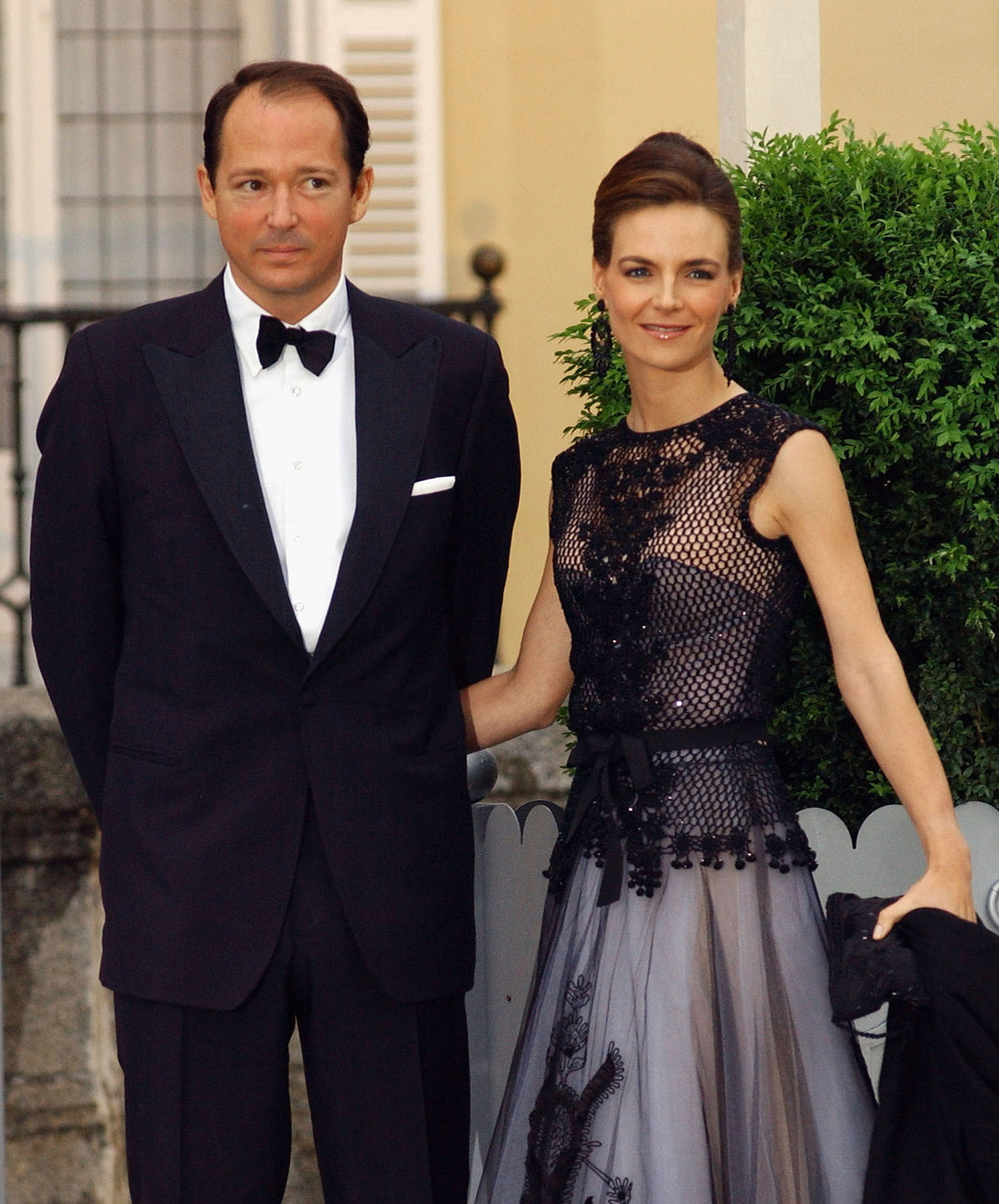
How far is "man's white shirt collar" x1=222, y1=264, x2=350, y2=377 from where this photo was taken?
243 centimetres

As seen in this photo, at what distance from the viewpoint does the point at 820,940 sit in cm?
233

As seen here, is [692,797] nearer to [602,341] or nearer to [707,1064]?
[707,1064]

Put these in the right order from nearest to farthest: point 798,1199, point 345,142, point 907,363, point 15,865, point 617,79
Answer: point 798,1199, point 345,142, point 907,363, point 15,865, point 617,79

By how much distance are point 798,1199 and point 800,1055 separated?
0.59ft

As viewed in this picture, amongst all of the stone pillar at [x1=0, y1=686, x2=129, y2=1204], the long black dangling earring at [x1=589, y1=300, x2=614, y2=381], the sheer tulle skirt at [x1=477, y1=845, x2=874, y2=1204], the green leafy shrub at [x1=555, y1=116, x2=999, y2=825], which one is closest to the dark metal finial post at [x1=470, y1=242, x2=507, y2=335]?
the stone pillar at [x1=0, y1=686, x2=129, y2=1204]

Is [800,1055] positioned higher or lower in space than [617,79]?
lower

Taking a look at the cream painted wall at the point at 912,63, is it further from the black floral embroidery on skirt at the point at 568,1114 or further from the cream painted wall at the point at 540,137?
the black floral embroidery on skirt at the point at 568,1114

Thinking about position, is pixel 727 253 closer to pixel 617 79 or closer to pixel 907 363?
pixel 907 363

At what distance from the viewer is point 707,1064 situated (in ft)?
7.39

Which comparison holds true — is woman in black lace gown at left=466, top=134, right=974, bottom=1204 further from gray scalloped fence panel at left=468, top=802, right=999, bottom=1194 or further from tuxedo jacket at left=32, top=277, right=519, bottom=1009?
gray scalloped fence panel at left=468, top=802, right=999, bottom=1194

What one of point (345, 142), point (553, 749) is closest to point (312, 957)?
point (345, 142)

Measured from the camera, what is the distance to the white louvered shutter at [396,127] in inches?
225

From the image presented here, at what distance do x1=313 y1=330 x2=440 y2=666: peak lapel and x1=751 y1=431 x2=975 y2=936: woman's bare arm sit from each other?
19.1 inches

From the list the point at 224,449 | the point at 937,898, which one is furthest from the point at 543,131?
the point at 937,898
